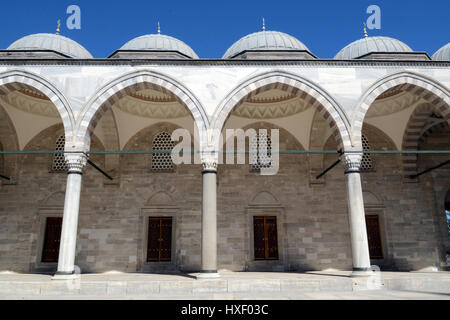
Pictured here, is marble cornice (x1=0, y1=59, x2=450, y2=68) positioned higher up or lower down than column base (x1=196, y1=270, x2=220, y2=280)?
higher up

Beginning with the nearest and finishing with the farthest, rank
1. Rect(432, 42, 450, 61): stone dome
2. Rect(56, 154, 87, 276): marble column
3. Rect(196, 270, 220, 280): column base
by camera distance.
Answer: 1. Rect(196, 270, 220, 280): column base
2. Rect(56, 154, 87, 276): marble column
3. Rect(432, 42, 450, 61): stone dome

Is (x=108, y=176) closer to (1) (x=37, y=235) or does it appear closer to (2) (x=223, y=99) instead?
(1) (x=37, y=235)

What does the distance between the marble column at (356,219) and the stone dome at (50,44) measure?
942cm

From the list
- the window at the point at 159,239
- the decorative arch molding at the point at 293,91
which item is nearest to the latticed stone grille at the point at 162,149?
the window at the point at 159,239

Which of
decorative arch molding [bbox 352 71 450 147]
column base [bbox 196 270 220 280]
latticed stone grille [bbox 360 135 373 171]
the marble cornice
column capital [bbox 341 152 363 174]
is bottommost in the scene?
column base [bbox 196 270 220 280]

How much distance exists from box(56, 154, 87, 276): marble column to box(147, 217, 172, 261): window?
339 cm

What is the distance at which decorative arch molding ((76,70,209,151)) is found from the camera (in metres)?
7.82

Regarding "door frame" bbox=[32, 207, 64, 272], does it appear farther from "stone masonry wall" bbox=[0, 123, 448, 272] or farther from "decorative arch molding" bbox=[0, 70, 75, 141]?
"decorative arch molding" bbox=[0, 70, 75, 141]

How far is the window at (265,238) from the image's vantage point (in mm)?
10648

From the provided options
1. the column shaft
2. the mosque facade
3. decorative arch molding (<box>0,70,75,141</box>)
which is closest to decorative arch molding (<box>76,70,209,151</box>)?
decorative arch molding (<box>0,70,75,141</box>)

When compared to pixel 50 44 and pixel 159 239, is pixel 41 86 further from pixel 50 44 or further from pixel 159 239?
pixel 159 239

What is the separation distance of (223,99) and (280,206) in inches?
177

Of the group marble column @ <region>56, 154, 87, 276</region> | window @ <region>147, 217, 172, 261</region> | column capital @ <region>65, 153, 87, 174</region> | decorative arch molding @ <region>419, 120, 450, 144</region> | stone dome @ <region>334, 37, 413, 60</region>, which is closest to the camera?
marble column @ <region>56, 154, 87, 276</region>
